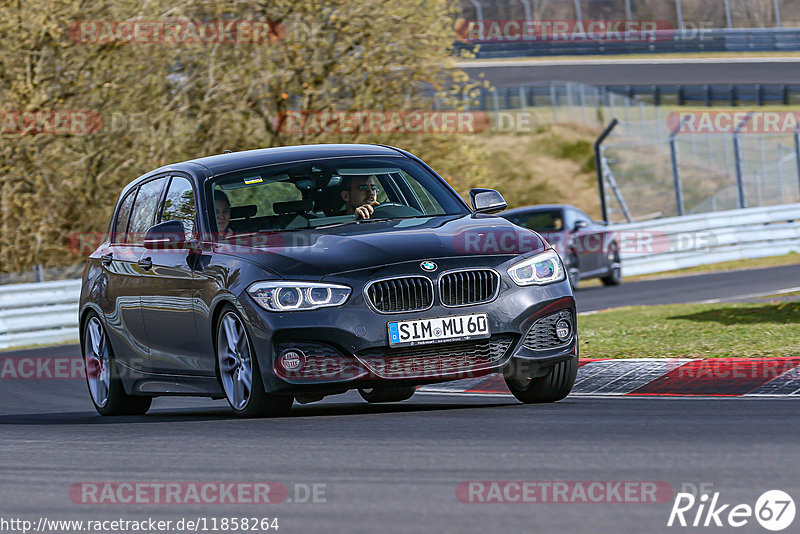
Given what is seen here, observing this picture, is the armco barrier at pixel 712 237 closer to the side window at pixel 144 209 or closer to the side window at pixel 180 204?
the side window at pixel 144 209

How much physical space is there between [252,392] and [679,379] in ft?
10.1

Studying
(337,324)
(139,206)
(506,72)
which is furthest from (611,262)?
(506,72)

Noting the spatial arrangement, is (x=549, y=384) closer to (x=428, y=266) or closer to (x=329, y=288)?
(x=428, y=266)

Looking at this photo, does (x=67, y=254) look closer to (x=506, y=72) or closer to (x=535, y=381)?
(x=535, y=381)

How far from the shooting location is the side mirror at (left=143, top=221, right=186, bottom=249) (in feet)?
30.0

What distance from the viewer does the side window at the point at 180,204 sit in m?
9.55

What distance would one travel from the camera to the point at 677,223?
29.2 m

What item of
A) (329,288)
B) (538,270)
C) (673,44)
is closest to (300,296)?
(329,288)

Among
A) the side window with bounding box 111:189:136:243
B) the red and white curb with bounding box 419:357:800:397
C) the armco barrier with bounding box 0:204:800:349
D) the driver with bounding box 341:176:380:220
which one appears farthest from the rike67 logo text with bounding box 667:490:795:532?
the armco barrier with bounding box 0:204:800:349

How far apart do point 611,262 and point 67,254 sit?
9.46 metres

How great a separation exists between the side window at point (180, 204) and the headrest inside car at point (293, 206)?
2.05 ft

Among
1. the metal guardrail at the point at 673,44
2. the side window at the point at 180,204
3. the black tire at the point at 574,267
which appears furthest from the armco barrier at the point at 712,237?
the metal guardrail at the point at 673,44

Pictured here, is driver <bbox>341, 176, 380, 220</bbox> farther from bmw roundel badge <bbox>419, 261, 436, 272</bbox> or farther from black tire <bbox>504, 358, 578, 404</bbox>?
black tire <bbox>504, 358, 578, 404</bbox>

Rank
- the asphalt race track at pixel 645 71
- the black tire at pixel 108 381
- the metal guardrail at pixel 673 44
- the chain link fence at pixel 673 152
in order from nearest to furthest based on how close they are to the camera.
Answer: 1. the black tire at pixel 108 381
2. the chain link fence at pixel 673 152
3. the asphalt race track at pixel 645 71
4. the metal guardrail at pixel 673 44
